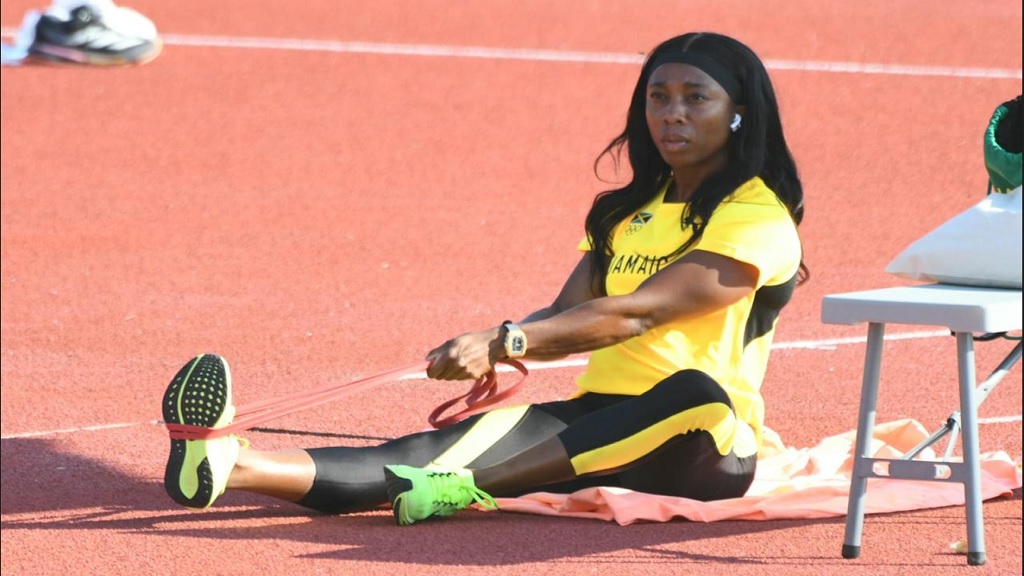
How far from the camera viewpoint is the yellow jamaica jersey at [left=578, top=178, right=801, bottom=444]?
16.3 feet

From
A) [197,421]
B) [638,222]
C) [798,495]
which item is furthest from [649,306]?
[197,421]

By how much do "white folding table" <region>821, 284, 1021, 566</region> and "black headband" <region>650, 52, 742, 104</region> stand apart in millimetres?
802

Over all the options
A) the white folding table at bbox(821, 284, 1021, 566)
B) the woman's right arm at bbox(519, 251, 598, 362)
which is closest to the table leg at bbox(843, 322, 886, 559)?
the white folding table at bbox(821, 284, 1021, 566)

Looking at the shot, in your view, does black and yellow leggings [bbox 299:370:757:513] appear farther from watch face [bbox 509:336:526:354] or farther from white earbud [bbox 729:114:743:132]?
white earbud [bbox 729:114:743:132]

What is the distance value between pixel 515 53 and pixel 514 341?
37.7ft

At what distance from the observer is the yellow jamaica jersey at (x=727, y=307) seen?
4957 millimetres

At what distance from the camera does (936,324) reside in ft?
14.3

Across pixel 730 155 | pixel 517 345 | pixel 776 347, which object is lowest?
pixel 776 347

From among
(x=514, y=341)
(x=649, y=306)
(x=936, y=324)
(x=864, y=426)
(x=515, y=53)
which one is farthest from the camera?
(x=515, y=53)

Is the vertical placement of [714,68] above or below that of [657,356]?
Result: above

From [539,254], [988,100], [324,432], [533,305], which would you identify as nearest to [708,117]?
[324,432]

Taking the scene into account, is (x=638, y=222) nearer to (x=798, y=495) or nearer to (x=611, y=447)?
(x=611, y=447)

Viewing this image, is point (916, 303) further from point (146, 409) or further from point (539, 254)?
point (539, 254)

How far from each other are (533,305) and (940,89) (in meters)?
7.14
